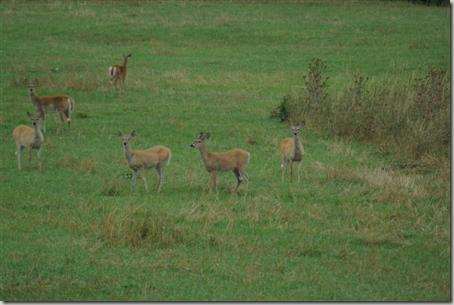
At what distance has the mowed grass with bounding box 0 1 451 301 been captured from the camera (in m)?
8.93

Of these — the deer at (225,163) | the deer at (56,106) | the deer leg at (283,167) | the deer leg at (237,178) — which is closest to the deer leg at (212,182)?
the deer at (225,163)

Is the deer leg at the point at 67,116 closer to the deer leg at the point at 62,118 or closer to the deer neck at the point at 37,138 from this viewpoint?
→ the deer leg at the point at 62,118

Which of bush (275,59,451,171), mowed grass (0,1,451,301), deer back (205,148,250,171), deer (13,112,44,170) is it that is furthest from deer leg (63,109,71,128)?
deer back (205,148,250,171)

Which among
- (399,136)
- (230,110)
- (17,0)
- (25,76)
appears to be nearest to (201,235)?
(399,136)

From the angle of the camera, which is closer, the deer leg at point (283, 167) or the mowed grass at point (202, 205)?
the mowed grass at point (202, 205)

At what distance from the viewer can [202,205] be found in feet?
37.4

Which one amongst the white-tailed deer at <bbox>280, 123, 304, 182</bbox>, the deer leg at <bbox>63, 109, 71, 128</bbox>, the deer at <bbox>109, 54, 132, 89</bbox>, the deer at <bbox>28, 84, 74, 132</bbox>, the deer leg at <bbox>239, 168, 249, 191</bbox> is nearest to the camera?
the deer leg at <bbox>239, 168, 249, 191</bbox>

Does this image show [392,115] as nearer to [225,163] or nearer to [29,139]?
[225,163]

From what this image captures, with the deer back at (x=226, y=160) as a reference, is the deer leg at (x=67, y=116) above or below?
below

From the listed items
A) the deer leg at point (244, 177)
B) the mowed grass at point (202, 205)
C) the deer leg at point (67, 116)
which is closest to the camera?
the mowed grass at point (202, 205)

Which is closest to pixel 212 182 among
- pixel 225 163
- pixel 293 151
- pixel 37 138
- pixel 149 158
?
pixel 225 163

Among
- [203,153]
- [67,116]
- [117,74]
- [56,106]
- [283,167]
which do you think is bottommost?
[117,74]

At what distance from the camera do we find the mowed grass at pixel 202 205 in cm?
893

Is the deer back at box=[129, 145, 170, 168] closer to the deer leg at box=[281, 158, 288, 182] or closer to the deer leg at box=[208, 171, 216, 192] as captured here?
the deer leg at box=[208, 171, 216, 192]
